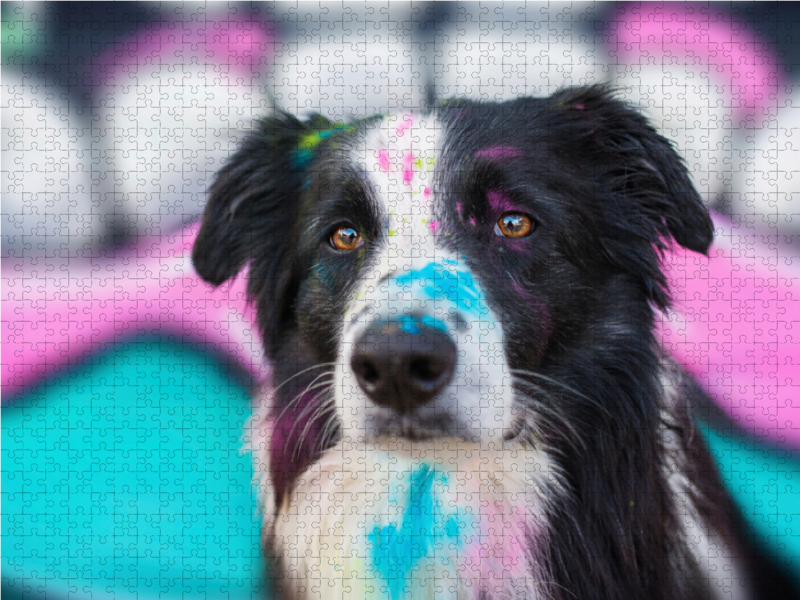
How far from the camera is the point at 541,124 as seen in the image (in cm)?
208

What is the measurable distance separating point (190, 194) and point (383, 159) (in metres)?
0.84

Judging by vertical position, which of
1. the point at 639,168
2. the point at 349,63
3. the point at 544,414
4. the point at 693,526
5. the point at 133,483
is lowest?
the point at 693,526

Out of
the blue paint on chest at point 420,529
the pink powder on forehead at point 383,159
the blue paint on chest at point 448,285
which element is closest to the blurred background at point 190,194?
the pink powder on forehead at point 383,159

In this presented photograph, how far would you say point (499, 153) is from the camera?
6.51ft

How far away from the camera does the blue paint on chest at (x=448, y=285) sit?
1.68 meters

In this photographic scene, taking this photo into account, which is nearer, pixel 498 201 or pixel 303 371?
pixel 498 201

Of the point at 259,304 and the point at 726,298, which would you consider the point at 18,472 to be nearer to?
the point at 259,304

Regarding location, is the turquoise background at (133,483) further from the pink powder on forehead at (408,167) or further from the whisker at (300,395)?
the pink powder on forehead at (408,167)

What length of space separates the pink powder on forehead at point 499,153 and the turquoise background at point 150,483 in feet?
4.05

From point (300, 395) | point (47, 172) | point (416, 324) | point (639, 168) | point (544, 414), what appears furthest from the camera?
point (47, 172)

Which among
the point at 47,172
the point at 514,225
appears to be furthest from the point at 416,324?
the point at 47,172

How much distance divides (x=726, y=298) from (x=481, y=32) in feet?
4.36

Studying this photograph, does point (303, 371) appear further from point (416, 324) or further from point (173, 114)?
point (173, 114)

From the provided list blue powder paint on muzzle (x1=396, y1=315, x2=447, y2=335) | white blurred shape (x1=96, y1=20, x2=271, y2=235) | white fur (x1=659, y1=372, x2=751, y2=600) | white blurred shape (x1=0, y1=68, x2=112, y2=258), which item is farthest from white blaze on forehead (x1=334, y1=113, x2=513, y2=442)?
white blurred shape (x1=0, y1=68, x2=112, y2=258)
